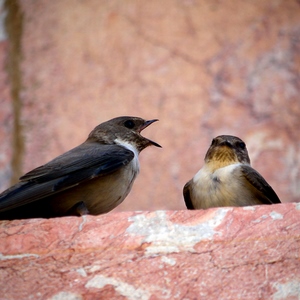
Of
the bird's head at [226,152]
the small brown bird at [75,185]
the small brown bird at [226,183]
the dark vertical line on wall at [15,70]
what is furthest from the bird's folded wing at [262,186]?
the dark vertical line on wall at [15,70]

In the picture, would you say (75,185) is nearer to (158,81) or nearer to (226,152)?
(226,152)

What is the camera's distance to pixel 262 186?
285 cm

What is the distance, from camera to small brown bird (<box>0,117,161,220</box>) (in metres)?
2.60

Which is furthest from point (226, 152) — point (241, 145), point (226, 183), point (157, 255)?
point (157, 255)

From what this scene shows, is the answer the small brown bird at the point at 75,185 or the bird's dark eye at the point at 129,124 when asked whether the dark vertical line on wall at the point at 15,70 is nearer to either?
the bird's dark eye at the point at 129,124

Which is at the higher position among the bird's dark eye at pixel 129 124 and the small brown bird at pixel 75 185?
the bird's dark eye at pixel 129 124

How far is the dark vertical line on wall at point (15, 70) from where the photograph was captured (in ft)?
11.5

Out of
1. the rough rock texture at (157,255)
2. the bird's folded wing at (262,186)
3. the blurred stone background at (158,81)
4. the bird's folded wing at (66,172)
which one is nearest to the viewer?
the rough rock texture at (157,255)

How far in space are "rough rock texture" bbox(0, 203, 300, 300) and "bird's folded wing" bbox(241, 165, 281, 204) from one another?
56 cm

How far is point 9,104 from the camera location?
3.60 meters

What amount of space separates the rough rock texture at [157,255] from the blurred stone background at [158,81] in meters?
1.14

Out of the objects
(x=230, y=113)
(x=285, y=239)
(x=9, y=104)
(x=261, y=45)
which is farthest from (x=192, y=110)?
(x=285, y=239)

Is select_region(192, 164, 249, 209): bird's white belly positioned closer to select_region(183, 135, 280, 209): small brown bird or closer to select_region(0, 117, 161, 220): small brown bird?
select_region(183, 135, 280, 209): small brown bird

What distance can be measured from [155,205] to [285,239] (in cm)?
126
